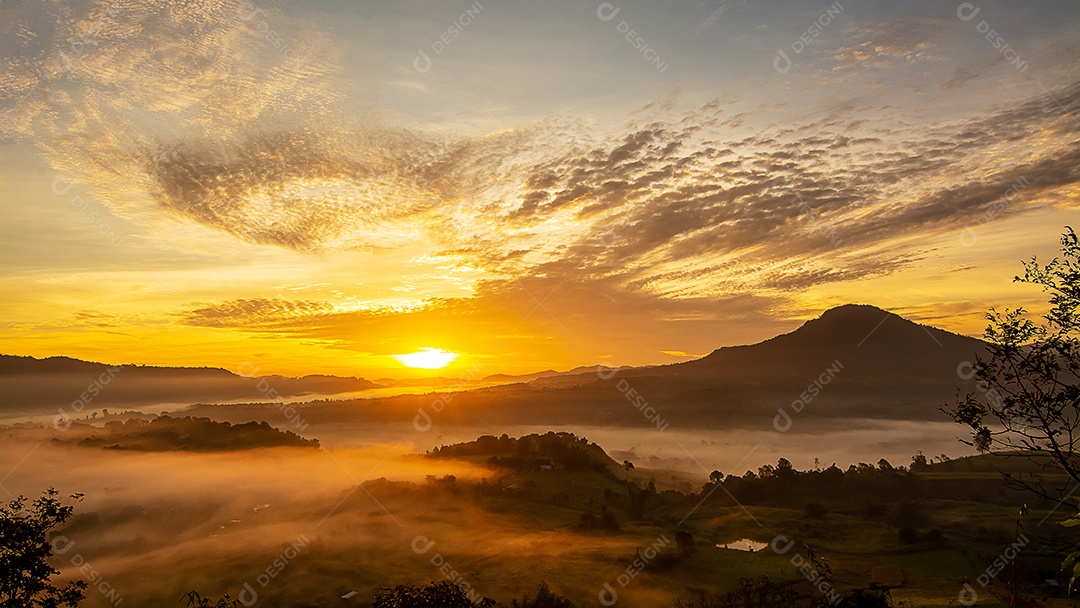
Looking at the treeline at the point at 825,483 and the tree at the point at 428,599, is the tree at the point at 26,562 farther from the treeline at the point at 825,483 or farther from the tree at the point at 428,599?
the treeline at the point at 825,483

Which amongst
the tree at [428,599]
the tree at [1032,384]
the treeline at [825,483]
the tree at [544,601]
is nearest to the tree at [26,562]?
the tree at [428,599]

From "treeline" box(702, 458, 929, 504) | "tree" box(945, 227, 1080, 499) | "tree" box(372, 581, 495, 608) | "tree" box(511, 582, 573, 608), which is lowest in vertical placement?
"treeline" box(702, 458, 929, 504)

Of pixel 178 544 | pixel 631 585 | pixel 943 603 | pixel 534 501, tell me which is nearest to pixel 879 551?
pixel 631 585

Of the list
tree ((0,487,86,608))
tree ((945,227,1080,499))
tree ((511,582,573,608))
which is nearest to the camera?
tree ((945,227,1080,499))

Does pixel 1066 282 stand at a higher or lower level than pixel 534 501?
higher

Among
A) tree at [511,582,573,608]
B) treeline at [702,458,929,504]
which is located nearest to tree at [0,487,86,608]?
tree at [511,582,573,608]

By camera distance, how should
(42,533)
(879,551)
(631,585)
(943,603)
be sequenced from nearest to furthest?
1. (42,533)
2. (943,603)
3. (631,585)
4. (879,551)

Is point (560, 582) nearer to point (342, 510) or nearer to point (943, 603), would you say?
point (943, 603)

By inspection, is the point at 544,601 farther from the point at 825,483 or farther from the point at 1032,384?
the point at 825,483

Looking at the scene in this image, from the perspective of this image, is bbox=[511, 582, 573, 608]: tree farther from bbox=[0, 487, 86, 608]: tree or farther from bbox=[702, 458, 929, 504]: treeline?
bbox=[702, 458, 929, 504]: treeline

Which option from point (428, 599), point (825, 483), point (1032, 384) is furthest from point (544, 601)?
point (825, 483)

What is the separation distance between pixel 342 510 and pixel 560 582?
10648 cm

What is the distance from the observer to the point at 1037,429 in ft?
57.1

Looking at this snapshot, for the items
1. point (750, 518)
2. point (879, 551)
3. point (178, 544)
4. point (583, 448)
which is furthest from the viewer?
point (583, 448)
